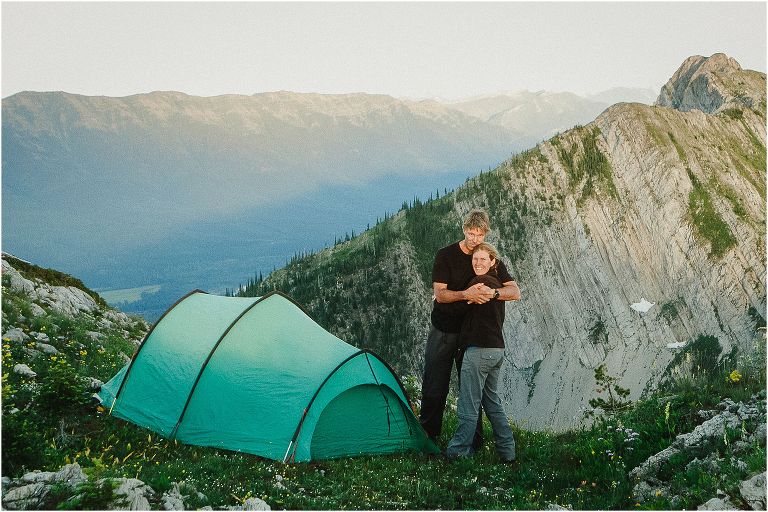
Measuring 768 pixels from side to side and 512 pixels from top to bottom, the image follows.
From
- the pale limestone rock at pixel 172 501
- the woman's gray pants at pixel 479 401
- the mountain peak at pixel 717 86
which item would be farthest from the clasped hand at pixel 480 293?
the mountain peak at pixel 717 86

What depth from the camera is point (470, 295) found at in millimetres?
8438

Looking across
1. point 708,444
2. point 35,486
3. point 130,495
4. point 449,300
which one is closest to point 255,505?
point 130,495

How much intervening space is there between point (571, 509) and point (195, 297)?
313 inches

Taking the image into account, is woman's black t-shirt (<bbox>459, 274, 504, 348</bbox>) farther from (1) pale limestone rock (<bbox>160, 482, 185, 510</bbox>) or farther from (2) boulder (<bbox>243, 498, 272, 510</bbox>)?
(1) pale limestone rock (<bbox>160, 482, 185, 510</bbox>)

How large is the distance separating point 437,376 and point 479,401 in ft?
3.89

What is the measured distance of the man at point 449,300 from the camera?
8.59 m

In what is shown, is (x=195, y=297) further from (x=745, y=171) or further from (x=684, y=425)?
(x=745, y=171)

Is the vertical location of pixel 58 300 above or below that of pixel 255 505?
above

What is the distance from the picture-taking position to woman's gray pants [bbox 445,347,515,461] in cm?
860

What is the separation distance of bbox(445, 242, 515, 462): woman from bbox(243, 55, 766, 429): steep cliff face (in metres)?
58.5

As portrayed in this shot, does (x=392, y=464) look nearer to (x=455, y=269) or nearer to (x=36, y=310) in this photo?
(x=455, y=269)

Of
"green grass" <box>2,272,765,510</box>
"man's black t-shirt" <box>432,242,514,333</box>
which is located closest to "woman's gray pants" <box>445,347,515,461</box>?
"green grass" <box>2,272,765,510</box>

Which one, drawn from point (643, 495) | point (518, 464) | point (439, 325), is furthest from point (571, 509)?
point (439, 325)

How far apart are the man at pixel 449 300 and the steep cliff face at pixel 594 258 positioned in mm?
57495
